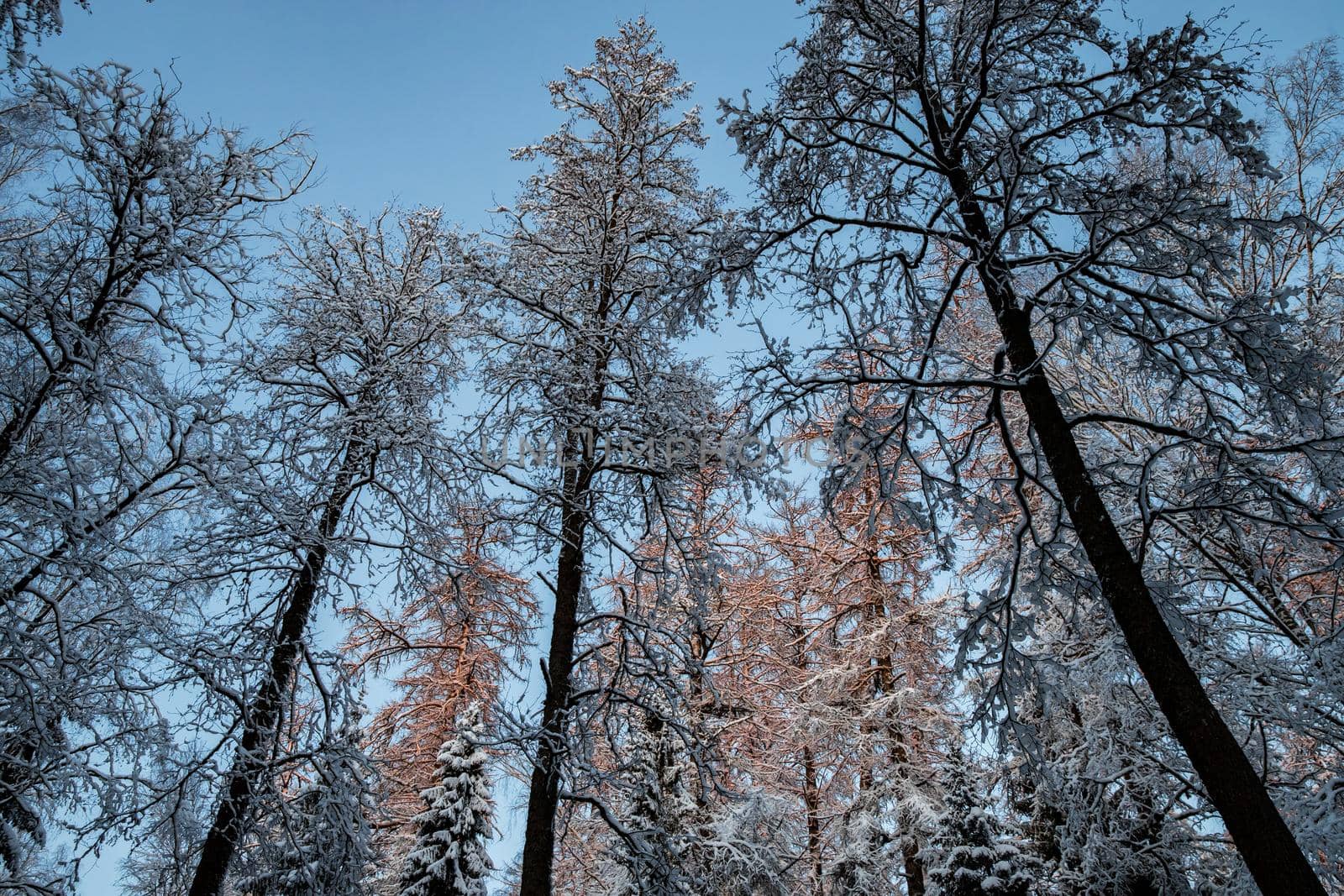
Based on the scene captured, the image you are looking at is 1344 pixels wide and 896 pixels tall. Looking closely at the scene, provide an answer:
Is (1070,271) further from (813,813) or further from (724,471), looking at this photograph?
(813,813)

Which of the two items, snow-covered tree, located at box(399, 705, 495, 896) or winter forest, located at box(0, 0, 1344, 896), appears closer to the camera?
winter forest, located at box(0, 0, 1344, 896)

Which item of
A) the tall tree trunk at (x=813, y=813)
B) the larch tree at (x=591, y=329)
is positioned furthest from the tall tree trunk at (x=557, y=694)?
the tall tree trunk at (x=813, y=813)

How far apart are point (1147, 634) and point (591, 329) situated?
5.18m

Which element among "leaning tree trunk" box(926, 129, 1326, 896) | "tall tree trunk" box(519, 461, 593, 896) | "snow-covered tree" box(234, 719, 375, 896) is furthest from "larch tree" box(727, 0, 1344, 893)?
"snow-covered tree" box(234, 719, 375, 896)

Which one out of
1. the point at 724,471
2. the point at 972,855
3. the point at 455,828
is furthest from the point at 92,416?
the point at 972,855

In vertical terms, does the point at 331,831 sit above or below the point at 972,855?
below

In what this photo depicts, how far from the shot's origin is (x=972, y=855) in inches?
359

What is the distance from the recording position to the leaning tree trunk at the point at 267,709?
5891 millimetres

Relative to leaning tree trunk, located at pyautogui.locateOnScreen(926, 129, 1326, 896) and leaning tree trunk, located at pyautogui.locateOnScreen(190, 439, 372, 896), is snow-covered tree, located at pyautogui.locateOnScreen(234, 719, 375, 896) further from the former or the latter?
leaning tree trunk, located at pyautogui.locateOnScreen(926, 129, 1326, 896)

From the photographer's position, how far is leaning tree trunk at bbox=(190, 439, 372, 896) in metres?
5.89

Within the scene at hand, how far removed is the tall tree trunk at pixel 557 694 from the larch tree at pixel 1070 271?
10.2 ft

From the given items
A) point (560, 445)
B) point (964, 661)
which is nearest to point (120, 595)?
point (560, 445)

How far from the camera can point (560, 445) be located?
22.4 feet

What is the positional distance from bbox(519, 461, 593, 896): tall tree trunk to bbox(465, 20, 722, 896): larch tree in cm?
1
